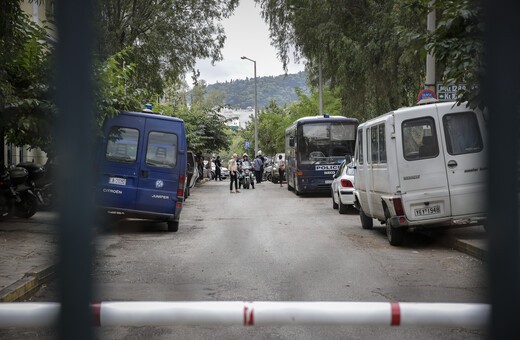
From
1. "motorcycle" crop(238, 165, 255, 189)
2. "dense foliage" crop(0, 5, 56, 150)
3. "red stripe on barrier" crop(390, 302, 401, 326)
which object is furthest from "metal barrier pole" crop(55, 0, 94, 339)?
"motorcycle" crop(238, 165, 255, 189)

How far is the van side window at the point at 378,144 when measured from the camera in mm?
9492

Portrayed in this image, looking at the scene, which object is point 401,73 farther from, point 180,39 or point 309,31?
point 180,39

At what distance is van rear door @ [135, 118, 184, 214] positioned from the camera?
11711 millimetres

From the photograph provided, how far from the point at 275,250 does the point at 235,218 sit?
5638 millimetres

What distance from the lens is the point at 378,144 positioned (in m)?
9.86

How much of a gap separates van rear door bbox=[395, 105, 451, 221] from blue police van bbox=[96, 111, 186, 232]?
4607mm

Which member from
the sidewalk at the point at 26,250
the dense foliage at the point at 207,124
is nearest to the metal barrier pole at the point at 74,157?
the sidewalk at the point at 26,250

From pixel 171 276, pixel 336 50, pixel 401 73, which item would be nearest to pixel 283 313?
pixel 171 276

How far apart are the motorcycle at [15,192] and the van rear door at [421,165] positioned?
290 inches

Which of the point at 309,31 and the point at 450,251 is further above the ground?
the point at 309,31

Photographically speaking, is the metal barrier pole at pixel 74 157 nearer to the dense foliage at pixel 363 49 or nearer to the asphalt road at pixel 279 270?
the asphalt road at pixel 279 270

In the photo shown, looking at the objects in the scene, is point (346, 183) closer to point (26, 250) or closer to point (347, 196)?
point (347, 196)

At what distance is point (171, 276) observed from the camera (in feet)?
23.4

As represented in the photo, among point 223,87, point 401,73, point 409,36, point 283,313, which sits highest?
point 401,73
